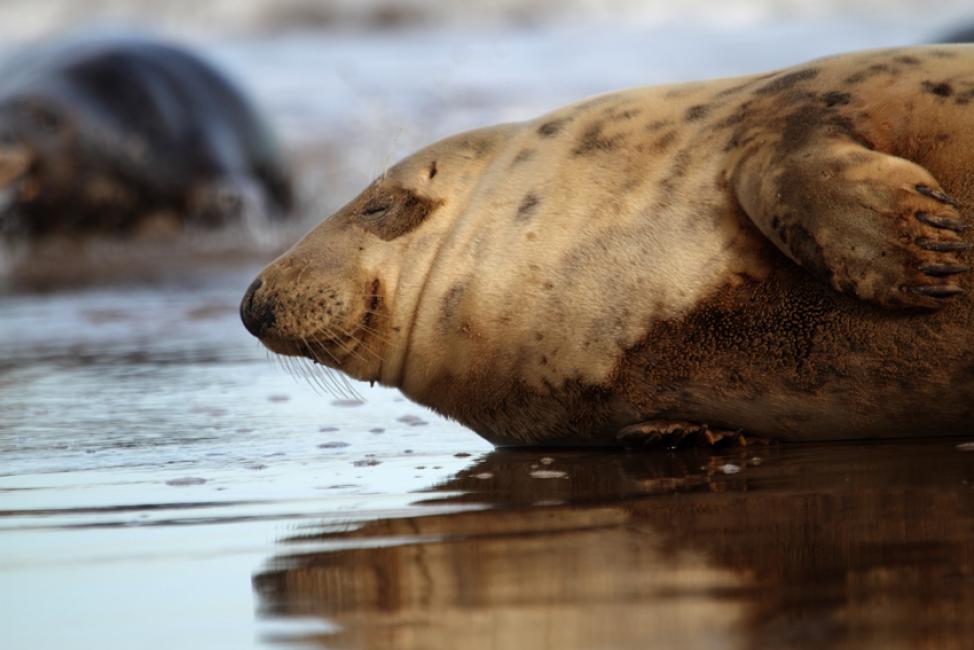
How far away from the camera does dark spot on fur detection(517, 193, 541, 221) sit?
12.8 ft

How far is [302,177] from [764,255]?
10254 millimetres

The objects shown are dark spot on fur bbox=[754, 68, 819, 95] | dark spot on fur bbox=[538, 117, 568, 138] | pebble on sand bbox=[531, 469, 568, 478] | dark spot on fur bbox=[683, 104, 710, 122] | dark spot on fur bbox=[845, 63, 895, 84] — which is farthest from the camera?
dark spot on fur bbox=[538, 117, 568, 138]

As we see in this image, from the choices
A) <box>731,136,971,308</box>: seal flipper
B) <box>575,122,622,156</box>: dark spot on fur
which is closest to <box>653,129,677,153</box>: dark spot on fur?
<box>575,122,622,156</box>: dark spot on fur

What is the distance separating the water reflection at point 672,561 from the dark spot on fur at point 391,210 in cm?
85

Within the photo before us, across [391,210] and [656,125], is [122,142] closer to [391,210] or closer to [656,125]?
[391,210]

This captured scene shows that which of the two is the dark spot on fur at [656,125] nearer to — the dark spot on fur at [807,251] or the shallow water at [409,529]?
the dark spot on fur at [807,251]

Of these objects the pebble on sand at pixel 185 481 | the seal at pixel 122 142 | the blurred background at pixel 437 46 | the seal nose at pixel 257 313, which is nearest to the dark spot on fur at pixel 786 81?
the seal nose at pixel 257 313

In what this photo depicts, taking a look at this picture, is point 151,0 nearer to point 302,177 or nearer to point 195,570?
point 302,177

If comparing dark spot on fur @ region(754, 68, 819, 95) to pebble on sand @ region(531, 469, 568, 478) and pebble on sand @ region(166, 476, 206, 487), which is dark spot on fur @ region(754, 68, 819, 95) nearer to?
pebble on sand @ region(531, 469, 568, 478)

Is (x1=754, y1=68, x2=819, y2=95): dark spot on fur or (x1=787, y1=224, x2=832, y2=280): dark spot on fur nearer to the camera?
(x1=787, y1=224, x2=832, y2=280): dark spot on fur

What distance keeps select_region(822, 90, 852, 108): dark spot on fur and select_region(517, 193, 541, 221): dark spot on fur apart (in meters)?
0.71

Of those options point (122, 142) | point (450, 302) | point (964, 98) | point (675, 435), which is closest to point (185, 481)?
point (450, 302)

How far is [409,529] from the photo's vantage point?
2.90 metres

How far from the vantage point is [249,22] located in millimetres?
25844
